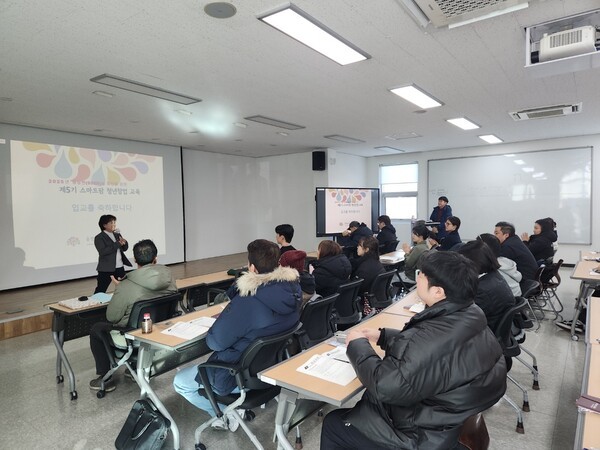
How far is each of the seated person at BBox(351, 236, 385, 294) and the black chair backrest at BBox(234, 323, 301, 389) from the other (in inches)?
73.9

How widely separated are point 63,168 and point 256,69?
15.8ft

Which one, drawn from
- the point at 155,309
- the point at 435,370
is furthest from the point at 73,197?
the point at 435,370

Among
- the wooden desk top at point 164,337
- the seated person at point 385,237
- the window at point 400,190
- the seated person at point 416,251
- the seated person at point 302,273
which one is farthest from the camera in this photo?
the window at point 400,190

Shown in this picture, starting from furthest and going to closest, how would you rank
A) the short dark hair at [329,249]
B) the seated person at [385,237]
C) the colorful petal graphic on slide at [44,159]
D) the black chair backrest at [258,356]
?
the seated person at [385,237] < the colorful petal graphic on slide at [44,159] < the short dark hair at [329,249] < the black chair backrest at [258,356]

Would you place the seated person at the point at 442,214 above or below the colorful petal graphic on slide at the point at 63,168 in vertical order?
below

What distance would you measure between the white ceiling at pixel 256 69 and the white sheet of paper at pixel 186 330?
2.17 m

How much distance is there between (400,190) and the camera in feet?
35.1

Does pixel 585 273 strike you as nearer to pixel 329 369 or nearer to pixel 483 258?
pixel 483 258

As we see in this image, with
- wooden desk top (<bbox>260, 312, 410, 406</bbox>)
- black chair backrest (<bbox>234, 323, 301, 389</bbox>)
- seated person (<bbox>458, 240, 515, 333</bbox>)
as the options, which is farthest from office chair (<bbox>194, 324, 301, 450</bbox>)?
seated person (<bbox>458, 240, 515, 333</bbox>)

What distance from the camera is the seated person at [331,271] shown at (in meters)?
3.79

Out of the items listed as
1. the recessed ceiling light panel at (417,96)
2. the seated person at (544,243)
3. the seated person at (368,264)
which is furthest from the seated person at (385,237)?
the seated person at (368,264)

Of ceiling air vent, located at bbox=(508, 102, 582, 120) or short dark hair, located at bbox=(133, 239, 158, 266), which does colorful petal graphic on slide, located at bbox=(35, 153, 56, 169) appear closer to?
short dark hair, located at bbox=(133, 239, 158, 266)

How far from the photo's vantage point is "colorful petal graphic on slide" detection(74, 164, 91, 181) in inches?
272

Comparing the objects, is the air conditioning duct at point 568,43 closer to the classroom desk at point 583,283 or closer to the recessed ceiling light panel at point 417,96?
the recessed ceiling light panel at point 417,96
